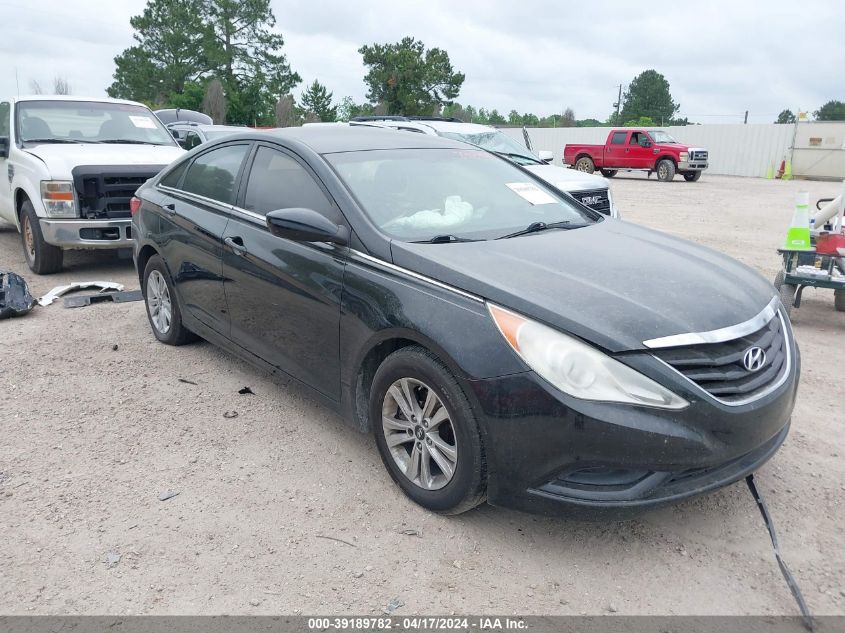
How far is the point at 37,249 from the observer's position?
7508mm

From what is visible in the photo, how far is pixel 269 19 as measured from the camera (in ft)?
178

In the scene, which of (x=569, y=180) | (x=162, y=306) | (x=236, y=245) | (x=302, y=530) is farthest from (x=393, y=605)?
(x=569, y=180)

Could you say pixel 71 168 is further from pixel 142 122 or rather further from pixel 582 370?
pixel 582 370

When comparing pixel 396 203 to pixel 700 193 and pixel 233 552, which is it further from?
pixel 700 193

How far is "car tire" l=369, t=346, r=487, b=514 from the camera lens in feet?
9.36

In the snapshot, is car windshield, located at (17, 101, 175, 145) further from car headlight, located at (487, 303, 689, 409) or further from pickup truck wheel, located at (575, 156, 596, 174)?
pickup truck wheel, located at (575, 156, 596, 174)

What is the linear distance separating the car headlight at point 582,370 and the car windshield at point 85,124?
7307mm

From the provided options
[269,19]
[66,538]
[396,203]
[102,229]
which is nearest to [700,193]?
[102,229]

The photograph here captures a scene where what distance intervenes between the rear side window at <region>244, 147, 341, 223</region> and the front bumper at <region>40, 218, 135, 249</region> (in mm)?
3659

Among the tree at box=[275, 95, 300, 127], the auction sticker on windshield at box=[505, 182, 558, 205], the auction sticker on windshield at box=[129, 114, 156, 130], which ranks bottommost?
the auction sticker on windshield at box=[505, 182, 558, 205]

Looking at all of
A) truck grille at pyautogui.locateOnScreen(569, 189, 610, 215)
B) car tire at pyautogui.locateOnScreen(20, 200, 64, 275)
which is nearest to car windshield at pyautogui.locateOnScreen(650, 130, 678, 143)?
truck grille at pyautogui.locateOnScreen(569, 189, 610, 215)

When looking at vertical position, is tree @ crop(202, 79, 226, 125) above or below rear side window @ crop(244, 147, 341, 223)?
above

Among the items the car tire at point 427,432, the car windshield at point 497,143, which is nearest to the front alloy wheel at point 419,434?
the car tire at point 427,432

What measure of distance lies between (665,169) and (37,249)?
73.8 ft
